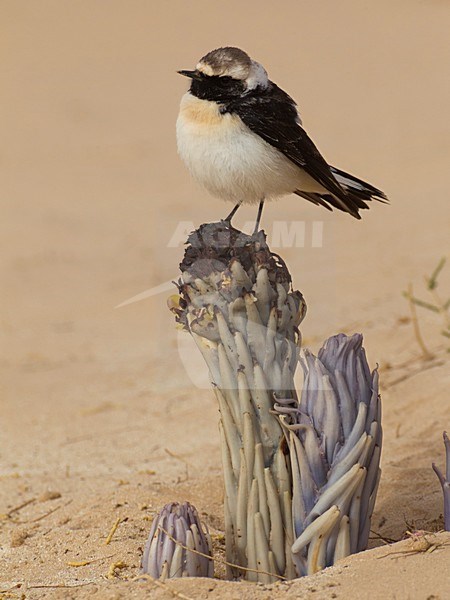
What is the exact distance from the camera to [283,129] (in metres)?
2.71

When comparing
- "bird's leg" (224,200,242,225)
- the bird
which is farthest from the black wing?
"bird's leg" (224,200,242,225)

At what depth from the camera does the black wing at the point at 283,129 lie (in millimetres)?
2672

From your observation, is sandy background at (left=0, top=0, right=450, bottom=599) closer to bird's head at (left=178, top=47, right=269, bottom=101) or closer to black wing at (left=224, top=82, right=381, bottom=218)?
black wing at (left=224, top=82, right=381, bottom=218)

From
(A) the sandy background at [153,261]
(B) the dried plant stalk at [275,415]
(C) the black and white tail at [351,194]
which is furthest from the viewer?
(A) the sandy background at [153,261]

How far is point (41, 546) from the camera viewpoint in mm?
3049

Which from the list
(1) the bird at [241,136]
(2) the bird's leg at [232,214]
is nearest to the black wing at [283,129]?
(1) the bird at [241,136]

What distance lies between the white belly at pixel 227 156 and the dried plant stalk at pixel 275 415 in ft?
0.54

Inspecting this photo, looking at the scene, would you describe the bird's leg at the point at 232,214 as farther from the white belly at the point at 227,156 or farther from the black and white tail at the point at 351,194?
the black and white tail at the point at 351,194

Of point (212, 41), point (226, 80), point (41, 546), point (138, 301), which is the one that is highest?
point (212, 41)

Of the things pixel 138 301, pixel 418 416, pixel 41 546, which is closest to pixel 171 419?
pixel 418 416

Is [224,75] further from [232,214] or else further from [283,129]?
[232,214]

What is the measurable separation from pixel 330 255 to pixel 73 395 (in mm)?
2069

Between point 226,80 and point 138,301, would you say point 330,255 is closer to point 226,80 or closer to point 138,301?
point 226,80

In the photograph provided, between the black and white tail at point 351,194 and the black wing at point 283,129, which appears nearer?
the black wing at point 283,129
